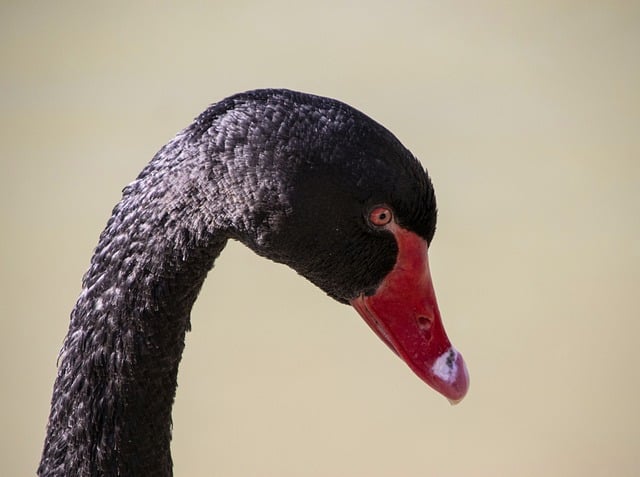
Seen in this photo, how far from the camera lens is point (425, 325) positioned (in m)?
1.39

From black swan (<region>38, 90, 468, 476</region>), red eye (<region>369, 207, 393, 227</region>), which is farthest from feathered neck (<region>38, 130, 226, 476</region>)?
red eye (<region>369, 207, 393, 227</region>)

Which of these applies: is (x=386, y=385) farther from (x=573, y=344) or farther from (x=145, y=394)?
(x=145, y=394)

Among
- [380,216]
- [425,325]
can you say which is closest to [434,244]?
[425,325]

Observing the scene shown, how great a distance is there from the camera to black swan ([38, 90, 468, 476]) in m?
1.23

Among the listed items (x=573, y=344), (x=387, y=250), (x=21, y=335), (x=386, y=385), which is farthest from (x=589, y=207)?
(x=387, y=250)

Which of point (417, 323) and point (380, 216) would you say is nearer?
point (380, 216)

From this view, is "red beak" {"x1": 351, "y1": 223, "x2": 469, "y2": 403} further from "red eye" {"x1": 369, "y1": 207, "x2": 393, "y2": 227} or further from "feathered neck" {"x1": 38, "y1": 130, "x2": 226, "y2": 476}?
"feathered neck" {"x1": 38, "y1": 130, "x2": 226, "y2": 476}

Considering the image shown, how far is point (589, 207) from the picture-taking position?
10.8ft

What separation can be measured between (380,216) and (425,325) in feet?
0.65

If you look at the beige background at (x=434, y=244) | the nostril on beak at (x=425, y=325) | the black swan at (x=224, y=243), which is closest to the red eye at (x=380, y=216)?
the black swan at (x=224, y=243)

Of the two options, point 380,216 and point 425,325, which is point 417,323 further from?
point 380,216

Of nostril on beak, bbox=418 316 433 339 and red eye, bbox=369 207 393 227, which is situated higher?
red eye, bbox=369 207 393 227

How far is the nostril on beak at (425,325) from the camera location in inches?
54.8

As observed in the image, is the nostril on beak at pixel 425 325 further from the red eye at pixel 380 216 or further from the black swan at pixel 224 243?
the red eye at pixel 380 216
